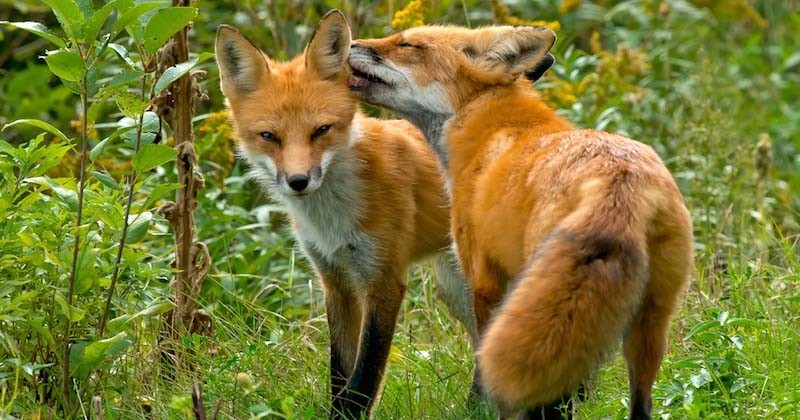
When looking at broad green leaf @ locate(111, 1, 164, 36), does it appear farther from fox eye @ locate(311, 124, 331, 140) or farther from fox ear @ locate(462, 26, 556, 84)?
fox ear @ locate(462, 26, 556, 84)

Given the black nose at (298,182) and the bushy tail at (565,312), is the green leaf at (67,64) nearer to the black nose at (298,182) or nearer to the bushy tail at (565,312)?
the black nose at (298,182)

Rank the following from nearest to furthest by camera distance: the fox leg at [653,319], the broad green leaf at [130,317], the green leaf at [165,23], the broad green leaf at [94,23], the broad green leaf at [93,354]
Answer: the fox leg at [653,319] → the broad green leaf at [94,23] → the green leaf at [165,23] → the broad green leaf at [93,354] → the broad green leaf at [130,317]

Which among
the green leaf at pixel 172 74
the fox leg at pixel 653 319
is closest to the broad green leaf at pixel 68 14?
the green leaf at pixel 172 74

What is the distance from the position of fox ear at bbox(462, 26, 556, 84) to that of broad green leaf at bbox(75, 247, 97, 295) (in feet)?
5.87

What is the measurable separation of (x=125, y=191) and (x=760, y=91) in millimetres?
6910

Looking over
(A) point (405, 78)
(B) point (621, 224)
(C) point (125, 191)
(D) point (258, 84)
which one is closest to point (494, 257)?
(B) point (621, 224)

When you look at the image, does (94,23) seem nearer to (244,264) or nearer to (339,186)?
(339,186)

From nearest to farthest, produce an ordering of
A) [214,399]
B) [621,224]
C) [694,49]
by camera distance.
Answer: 1. [621,224]
2. [214,399]
3. [694,49]

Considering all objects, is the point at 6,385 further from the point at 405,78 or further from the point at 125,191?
the point at 405,78

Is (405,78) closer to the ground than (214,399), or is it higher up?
higher up

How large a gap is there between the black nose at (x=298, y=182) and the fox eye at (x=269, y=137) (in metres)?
0.28

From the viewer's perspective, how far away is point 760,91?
10.3 meters

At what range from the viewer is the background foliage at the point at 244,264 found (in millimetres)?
4297

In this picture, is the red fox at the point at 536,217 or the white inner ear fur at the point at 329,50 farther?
the white inner ear fur at the point at 329,50
